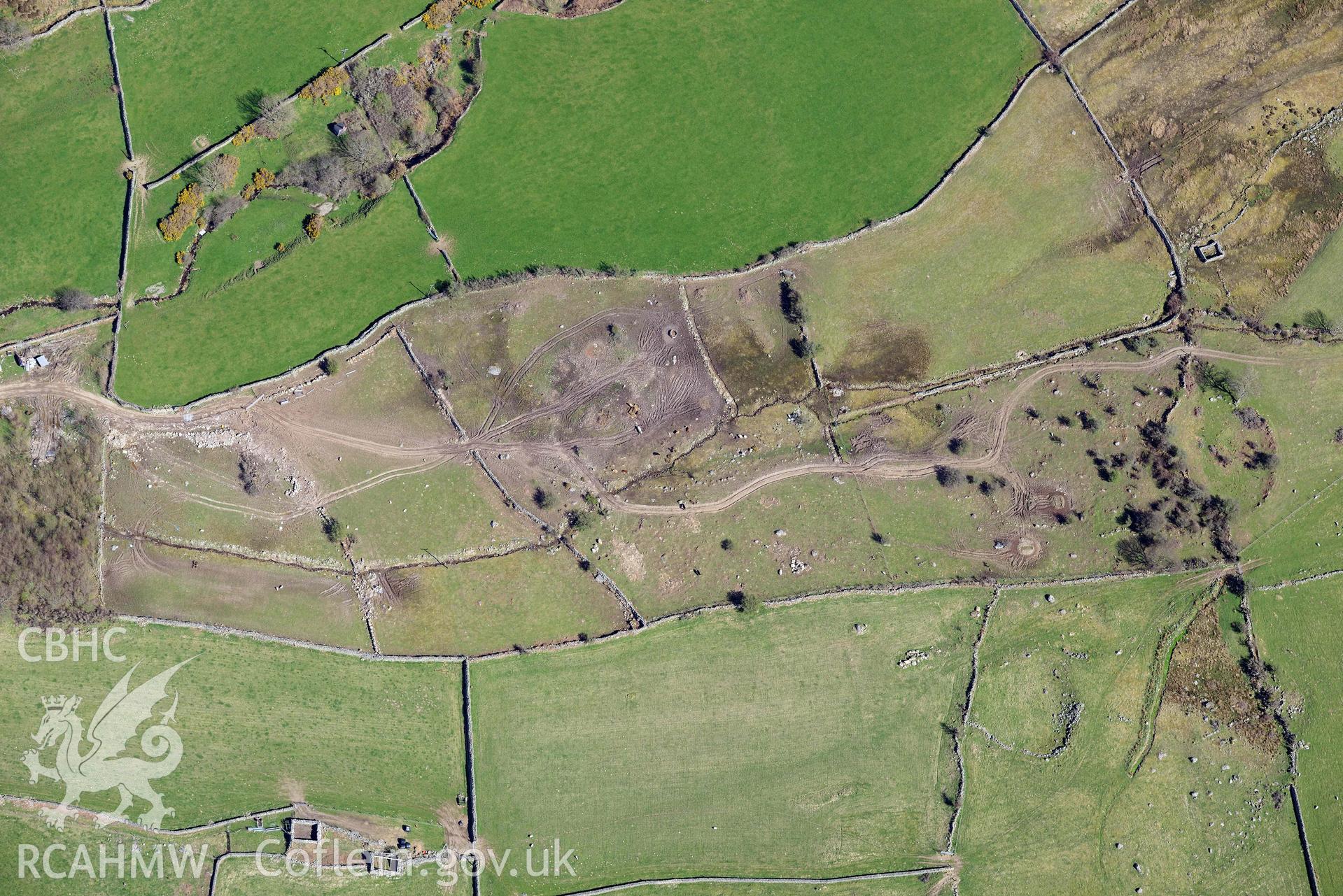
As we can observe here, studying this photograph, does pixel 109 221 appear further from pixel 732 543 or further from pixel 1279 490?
pixel 1279 490

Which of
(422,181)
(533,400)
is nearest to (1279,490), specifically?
(533,400)

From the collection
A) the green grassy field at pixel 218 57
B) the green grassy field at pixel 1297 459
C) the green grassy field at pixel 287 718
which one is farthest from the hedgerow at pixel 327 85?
the green grassy field at pixel 1297 459

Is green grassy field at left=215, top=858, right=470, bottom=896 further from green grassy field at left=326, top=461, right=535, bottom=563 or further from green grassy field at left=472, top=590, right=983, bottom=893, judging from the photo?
green grassy field at left=326, top=461, right=535, bottom=563

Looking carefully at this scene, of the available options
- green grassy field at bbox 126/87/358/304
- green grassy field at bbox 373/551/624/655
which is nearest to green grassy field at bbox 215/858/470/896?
green grassy field at bbox 373/551/624/655

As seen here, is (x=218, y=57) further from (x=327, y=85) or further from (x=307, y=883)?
(x=307, y=883)

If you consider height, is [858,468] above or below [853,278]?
below

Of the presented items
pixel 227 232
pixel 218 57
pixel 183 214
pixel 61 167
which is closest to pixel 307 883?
pixel 227 232

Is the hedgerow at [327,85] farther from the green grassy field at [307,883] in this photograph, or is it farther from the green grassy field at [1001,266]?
the green grassy field at [307,883]
